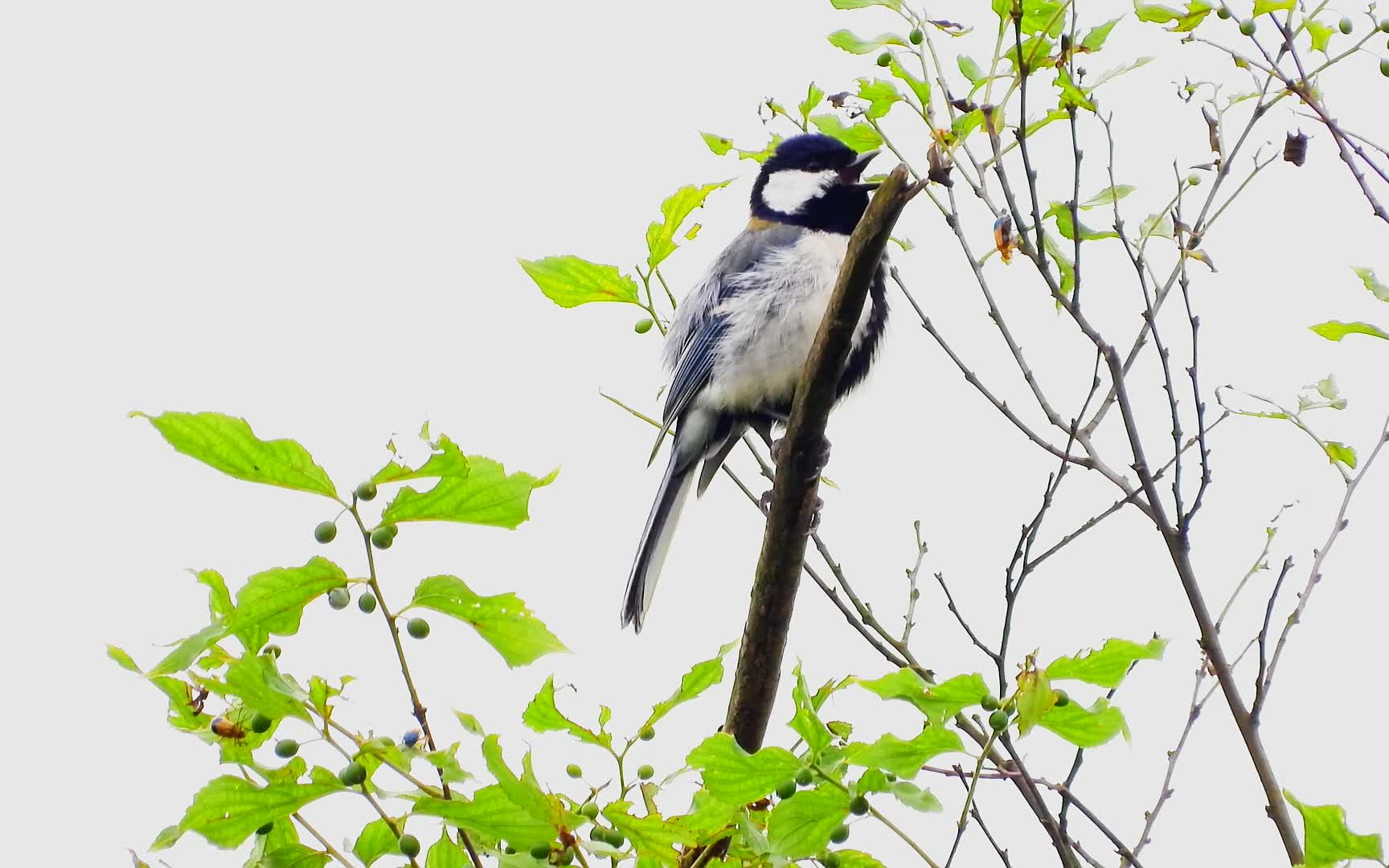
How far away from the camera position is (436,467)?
1242 mm

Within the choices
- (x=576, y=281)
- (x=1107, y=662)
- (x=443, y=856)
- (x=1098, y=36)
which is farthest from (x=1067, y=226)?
(x=443, y=856)

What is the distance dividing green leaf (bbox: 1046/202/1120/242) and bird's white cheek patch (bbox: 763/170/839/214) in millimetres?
1894

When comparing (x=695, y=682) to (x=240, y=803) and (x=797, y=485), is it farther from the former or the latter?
(x=797, y=485)

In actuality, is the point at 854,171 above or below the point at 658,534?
above

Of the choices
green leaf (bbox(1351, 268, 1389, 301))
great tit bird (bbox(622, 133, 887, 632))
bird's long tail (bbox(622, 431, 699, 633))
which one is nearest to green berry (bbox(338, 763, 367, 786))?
green leaf (bbox(1351, 268, 1389, 301))

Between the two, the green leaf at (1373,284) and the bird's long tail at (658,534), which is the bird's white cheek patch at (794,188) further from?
the green leaf at (1373,284)

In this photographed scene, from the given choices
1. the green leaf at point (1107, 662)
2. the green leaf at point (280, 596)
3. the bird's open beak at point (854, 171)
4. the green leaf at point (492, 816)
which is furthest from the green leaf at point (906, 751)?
the bird's open beak at point (854, 171)

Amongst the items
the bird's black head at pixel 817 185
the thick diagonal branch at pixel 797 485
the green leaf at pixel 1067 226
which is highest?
the bird's black head at pixel 817 185

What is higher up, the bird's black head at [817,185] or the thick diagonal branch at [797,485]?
the bird's black head at [817,185]

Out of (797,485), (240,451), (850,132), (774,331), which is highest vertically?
(774,331)

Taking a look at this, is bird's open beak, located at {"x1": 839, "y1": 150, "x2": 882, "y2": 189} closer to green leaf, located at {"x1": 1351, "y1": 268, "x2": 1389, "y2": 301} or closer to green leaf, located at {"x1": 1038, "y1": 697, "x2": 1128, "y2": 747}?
green leaf, located at {"x1": 1351, "y1": 268, "x2": 1389, "y2": 301}

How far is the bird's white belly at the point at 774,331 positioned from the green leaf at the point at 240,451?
8.67ft

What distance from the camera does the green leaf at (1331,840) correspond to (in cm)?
117

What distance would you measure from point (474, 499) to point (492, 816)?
0.29 m
